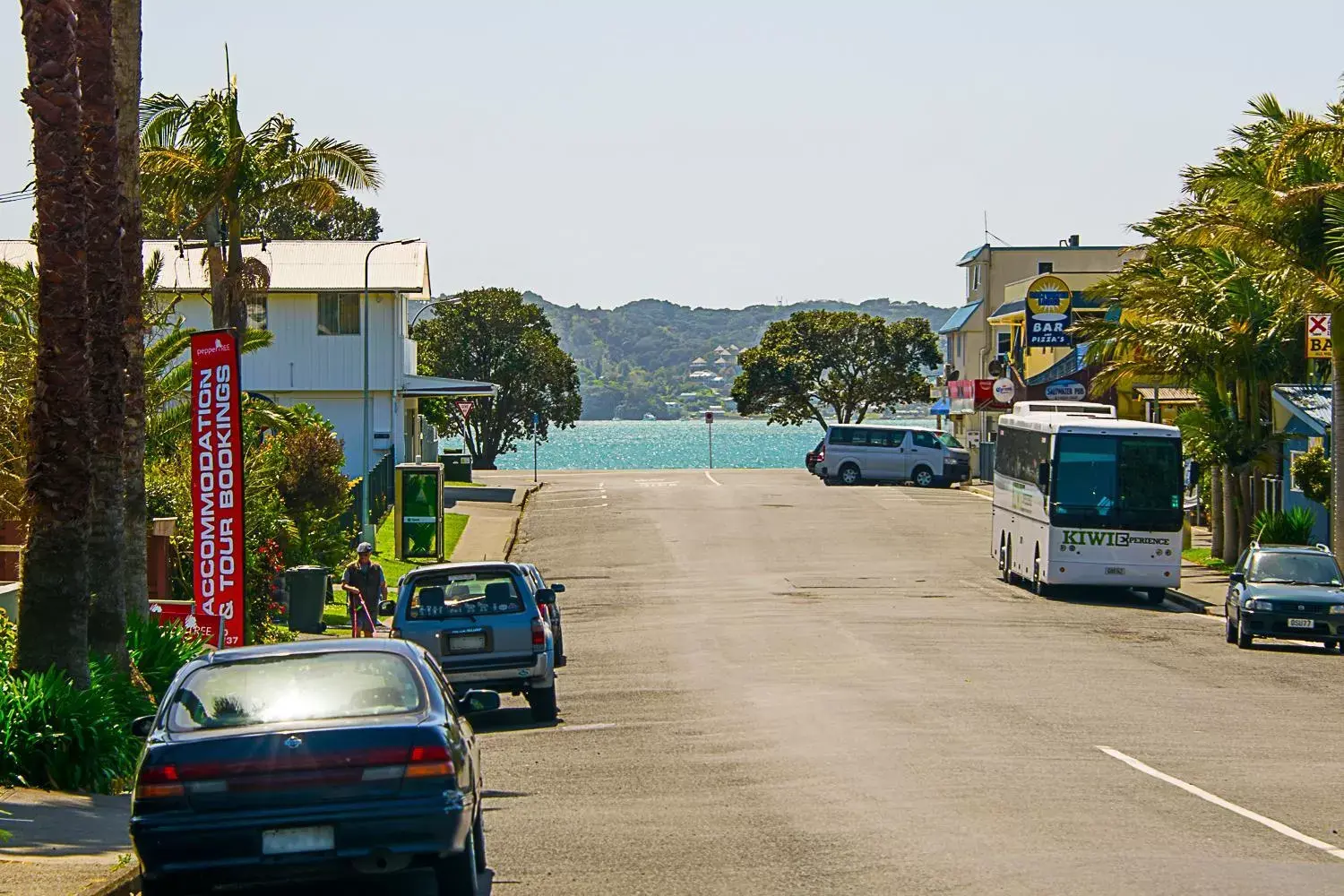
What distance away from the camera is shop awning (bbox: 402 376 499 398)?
56.2 m

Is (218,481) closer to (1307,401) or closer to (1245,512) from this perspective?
(1245,512)

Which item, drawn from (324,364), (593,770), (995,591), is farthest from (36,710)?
(324,364)

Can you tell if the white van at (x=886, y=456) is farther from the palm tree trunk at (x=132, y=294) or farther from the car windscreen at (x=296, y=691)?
the car windscreen at (x=296, y=691)

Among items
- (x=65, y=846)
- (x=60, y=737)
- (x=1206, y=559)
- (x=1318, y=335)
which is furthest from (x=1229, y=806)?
(x=1206, y=559)

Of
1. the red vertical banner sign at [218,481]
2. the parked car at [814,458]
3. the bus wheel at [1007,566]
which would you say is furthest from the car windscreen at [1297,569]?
the parked car at [814,458]

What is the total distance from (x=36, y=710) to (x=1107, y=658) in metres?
15.2

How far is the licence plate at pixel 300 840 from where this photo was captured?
8.67m

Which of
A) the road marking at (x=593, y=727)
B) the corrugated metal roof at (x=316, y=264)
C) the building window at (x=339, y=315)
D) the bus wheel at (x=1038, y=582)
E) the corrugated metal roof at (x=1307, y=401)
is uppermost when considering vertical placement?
the corrugated metal roof at (x=316, y=264)

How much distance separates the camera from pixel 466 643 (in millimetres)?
18641

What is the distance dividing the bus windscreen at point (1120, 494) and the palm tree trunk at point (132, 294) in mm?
19206

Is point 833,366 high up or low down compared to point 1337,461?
up

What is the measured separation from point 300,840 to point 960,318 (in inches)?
3436

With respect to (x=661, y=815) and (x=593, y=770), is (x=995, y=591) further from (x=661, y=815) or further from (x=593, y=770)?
(x=661, y=815)

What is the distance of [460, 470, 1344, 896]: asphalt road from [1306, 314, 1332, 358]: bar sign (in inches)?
214
